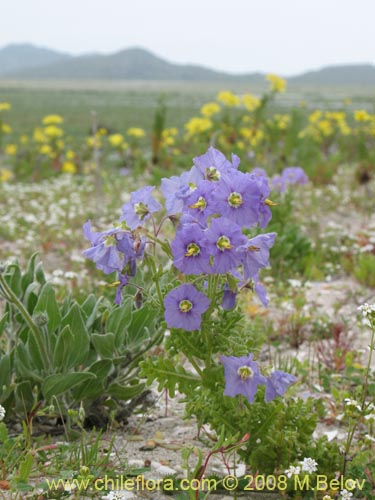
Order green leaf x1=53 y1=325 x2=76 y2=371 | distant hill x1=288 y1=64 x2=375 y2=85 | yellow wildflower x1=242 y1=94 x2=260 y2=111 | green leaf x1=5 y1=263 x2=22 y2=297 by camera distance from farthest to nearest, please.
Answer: distant hill x1=288 y1=64 x2=375 y2=85
yellow wildflower x1=242 y1=94 x2=260 y2=111
green leaf x1=5 y1=263 x2=22 y2=297
green leaf x1=53 y1=325 x2=76 y2=371

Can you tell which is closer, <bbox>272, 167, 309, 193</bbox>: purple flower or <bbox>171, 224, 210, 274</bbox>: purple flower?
<bbox>171, 224, 210, 274</bbox>: purple flower

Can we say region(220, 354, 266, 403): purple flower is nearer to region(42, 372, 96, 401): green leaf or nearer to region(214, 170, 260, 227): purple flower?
region(214, 170, 260, 227): purple flower

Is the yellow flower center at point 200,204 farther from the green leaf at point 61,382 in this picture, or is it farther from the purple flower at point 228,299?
the green leaf at point 61,382

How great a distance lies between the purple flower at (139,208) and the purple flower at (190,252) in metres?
0.22

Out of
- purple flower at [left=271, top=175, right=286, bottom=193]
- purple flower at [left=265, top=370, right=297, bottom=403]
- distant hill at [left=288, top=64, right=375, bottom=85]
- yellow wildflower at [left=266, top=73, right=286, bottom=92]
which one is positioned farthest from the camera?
distant hill at [left=288, top=64, right=375, bottom=85]

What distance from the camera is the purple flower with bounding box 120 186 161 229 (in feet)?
7.12

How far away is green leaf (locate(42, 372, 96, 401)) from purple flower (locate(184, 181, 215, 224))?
0.90 meters

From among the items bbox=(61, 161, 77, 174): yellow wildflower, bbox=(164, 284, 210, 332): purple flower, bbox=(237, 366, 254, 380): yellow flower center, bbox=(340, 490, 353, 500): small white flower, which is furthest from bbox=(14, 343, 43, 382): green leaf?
bbox=(61, 161, 77, 174): yellow wildflower

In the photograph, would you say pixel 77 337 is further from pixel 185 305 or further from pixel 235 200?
pixel 235 200

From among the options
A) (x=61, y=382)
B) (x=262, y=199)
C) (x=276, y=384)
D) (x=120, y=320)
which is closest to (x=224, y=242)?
(x=262, y=199)

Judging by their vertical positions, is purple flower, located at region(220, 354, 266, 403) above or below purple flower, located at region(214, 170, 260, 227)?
below

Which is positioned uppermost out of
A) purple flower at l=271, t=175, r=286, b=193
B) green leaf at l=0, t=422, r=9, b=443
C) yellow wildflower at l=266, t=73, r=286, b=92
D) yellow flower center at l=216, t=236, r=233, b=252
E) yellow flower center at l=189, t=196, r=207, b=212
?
yellow wildflower at l=266, t=73, r=286, b=92

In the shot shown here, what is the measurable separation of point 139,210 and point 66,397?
1.08 metres

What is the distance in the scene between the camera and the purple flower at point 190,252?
1.99m
